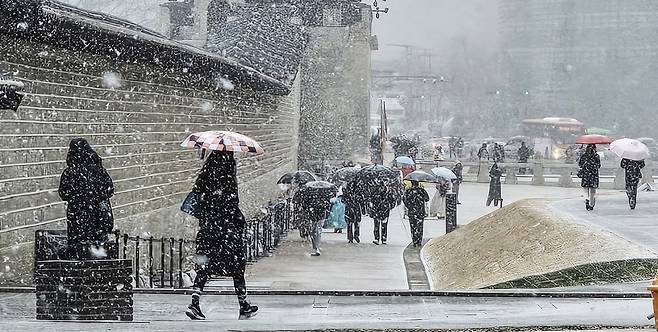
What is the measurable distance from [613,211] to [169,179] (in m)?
9.08

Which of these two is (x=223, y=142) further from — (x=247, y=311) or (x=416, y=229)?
(x=416, y=229)

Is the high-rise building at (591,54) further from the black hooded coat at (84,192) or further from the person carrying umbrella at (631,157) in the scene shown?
the black hooded coat at (84,192)

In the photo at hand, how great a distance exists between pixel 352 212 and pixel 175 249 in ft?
20.1

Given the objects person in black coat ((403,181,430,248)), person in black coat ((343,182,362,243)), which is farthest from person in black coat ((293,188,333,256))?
person in black coat ((403,181,430,248))

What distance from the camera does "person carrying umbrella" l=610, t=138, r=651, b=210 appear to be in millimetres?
20188

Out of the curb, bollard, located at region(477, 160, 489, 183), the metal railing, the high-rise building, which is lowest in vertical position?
bollard, located at region(477, 160, 489, 183)

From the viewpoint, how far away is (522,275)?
550 inches

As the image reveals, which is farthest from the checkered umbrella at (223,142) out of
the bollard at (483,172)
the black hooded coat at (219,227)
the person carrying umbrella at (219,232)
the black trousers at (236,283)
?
the bollard at (483,172)

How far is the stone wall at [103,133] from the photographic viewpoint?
11.0 metres

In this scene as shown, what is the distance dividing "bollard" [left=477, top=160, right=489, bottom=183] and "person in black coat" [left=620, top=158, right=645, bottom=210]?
80.9 feet

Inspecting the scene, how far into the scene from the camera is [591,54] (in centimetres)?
9531

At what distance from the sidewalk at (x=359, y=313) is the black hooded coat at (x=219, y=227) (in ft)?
1.71

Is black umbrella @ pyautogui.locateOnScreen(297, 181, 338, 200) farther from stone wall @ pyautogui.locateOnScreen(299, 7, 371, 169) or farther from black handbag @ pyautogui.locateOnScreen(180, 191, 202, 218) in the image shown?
stone wall @ pyautogui.locateOnScreen(299, 7, 371, 169)

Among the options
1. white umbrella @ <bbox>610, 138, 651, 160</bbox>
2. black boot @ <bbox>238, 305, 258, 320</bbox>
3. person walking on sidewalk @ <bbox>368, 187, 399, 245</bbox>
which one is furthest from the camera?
person walking on sidewalk @ <bbox>368, 187, 399, 245</bbox>
